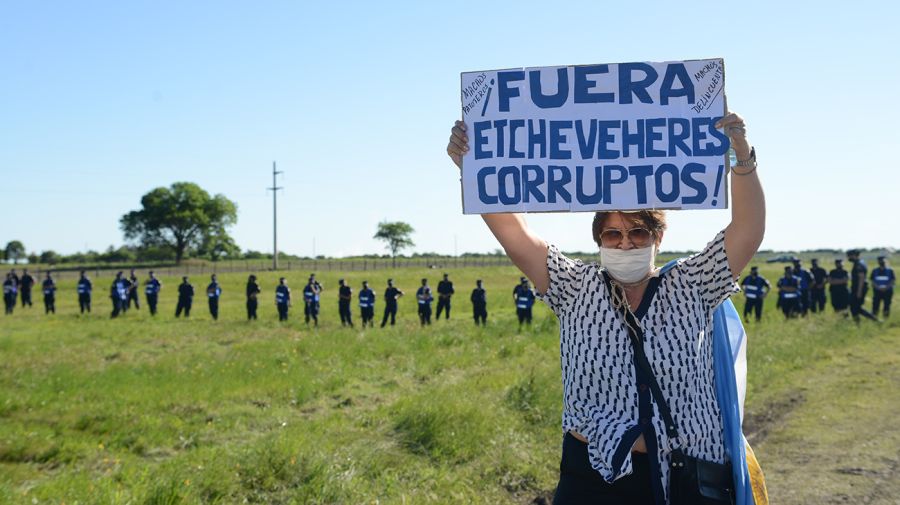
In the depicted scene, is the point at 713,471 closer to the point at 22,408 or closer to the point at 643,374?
the point at 643,374

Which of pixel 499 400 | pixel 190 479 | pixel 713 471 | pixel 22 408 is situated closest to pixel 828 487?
pixel 499 400

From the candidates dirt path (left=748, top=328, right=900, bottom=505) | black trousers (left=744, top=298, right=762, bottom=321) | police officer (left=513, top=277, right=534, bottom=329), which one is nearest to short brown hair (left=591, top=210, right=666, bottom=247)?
dirt path (left=748, top=328, right=900, bottom=505)

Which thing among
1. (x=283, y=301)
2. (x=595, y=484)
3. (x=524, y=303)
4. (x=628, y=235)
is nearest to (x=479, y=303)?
(x=524, y=303)

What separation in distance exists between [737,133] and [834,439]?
6.21 meters

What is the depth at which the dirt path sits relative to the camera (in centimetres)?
612

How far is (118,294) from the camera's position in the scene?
27.8 meters

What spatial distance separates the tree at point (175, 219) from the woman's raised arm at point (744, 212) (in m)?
106

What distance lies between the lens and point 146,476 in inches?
226

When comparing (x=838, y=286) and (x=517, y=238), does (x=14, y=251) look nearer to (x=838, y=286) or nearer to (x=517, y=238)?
(x=838, y=286)

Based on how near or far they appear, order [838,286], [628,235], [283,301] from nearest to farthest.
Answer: [628,235] → [838,286] → [283,301]

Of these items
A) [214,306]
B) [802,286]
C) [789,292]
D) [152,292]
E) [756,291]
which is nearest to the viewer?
[756,291]

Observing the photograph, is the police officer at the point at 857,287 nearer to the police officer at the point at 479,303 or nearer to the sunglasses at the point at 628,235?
the police officer at the point at 479,303

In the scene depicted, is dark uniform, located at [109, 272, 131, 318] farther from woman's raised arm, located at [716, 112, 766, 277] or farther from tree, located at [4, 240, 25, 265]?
tree, located at [4, 240, 25, 265]

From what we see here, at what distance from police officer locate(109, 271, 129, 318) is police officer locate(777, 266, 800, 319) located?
22315mm
